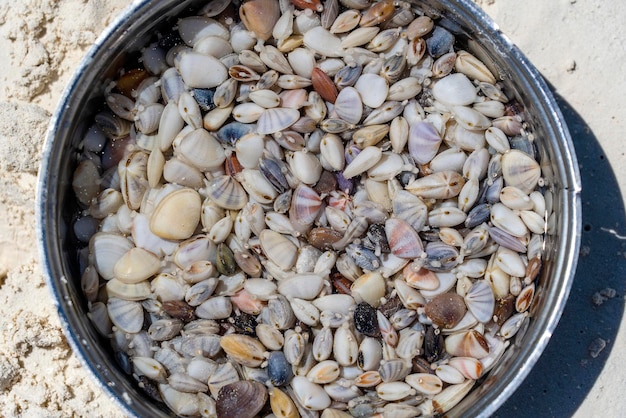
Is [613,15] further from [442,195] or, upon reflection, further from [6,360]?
[6,360]

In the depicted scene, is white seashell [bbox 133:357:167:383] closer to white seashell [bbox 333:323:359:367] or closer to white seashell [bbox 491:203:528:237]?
white seashell [bbox 333:323:359:367]

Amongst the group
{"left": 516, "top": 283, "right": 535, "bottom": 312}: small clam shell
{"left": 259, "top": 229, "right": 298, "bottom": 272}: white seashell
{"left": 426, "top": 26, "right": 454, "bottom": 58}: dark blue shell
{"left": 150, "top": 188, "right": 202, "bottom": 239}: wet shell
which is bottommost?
{"left": 150, "top": 188, "right": 202, "bottom": 239}: wet shell

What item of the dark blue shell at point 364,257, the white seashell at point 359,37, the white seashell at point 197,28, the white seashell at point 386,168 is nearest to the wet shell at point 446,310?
the dark blue shell at point 364,257

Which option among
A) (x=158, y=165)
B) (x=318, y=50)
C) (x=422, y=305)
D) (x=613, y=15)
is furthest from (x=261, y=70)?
(x=613, y=15)

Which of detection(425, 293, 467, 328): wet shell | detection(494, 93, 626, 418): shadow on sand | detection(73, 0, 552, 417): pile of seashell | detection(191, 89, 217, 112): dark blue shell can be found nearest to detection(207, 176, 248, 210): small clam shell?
detection(73, 0, 552, 417): pile of seashell

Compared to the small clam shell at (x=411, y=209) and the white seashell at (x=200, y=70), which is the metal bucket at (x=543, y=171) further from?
the small clam shell at (x=411, y=209)

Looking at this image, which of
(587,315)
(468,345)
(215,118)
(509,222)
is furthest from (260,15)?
(587,315)

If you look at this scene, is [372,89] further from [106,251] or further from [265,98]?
[106,251]
